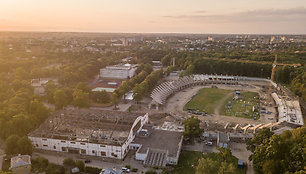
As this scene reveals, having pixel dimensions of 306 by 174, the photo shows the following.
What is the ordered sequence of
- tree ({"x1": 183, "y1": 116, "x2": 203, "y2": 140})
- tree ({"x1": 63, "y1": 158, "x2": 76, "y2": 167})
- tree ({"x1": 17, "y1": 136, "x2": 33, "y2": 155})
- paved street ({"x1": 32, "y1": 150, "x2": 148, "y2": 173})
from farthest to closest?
tree ({"x1": 183, "y1": 116, "x2": 203, "y2": 140}) < paved street ({"x1": 32, "y1": 150, "x2": 148, "y2": 173}) < tree ({"x1": 17, "y1": 136, "x2": 33, "y2": 155}) < tree ({"x1": 63, "y1": 158, "x2": 76, "y2": 167})

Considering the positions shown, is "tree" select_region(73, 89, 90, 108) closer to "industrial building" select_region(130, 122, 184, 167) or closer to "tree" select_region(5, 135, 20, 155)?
"industrial building" select_region(130, 122, 184, 167)

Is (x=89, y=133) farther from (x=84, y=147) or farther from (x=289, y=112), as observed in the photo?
(x=289, y=112)

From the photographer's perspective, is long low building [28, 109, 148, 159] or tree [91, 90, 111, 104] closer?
long low building [28, 109, 148, 159]

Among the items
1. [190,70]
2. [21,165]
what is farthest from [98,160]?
[190,70]

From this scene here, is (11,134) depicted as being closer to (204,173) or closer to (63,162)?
(63,162)

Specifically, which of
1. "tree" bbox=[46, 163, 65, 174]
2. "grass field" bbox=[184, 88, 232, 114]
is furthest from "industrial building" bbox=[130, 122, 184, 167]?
"grass field" bbox=[184, 88, 232, 114]

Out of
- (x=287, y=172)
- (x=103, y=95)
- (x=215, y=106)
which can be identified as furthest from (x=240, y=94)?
(x=287, y=172)

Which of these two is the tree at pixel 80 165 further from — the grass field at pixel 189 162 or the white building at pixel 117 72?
the white building at pixel 117 72
